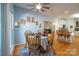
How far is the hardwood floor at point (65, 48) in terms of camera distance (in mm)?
2115

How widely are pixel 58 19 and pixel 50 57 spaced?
2.19 feet

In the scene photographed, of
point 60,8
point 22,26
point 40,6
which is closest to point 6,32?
point 22,26

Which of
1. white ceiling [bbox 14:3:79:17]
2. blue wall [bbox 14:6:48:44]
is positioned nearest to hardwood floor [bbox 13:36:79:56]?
blue wall [bbox 14:6:48:44]

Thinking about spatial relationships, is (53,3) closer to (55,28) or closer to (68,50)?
(55,28)

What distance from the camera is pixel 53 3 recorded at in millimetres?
2119

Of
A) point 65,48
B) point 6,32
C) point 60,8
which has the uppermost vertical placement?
point 60,8

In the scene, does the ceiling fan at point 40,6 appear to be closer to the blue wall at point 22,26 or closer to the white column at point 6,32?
the blue wall at point 22,26

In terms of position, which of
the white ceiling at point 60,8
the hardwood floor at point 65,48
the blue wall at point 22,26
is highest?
the white ceiling at point 60,8

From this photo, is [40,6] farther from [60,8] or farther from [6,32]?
[6,32]

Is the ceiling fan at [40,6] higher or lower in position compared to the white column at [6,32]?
higher

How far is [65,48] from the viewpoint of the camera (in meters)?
2.12

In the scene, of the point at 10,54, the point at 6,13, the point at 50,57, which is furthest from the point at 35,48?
the point at 6,13

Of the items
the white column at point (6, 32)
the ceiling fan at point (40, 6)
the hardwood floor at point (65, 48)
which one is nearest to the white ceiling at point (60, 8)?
the ceiling fan at point (40, 6)

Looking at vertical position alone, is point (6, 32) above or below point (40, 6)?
below
